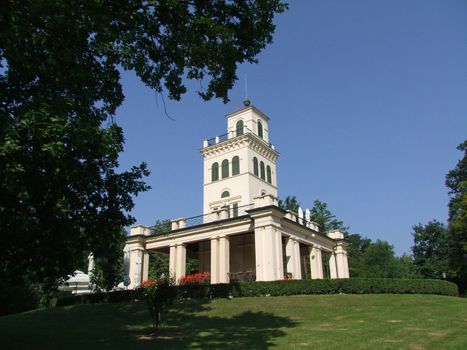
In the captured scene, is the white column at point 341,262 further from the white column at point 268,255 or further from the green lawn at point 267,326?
the green lawn at point 267,326

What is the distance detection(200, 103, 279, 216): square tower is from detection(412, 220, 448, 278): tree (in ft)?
82.6

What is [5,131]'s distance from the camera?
29.3 feet

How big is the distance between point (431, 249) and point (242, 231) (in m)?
34.6

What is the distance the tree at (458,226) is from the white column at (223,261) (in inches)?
878

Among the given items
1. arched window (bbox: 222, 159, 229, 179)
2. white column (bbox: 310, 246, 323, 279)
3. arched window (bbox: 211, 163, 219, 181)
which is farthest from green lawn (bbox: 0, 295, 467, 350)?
arched window (bbox: 211, 163, 219, 181)

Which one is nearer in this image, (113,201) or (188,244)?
(113,201)

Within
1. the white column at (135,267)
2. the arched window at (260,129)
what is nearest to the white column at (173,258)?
the white column at (135,267)

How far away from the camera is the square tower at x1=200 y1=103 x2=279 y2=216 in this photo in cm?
3706

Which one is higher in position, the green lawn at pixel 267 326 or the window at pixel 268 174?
the window at pixel 268 174

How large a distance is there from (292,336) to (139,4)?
1042cm

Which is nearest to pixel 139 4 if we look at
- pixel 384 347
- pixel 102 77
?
pixel 102 77

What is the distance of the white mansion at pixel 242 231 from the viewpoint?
96.3 feet

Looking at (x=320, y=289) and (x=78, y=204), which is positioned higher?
(x=78, y=204)

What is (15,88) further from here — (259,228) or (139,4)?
(259,228)
